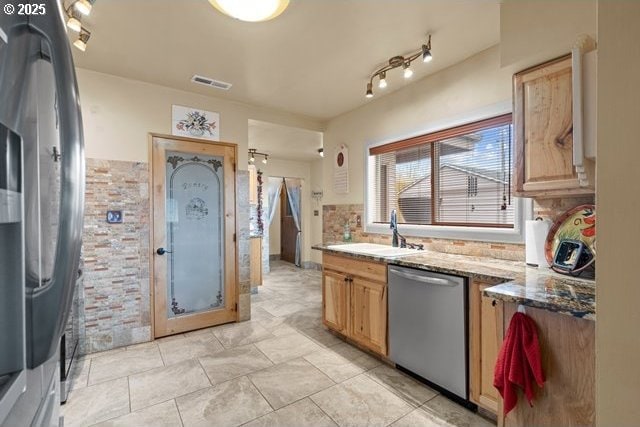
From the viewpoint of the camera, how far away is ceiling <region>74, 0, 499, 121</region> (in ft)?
6.38

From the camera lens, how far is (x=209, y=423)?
1.83m

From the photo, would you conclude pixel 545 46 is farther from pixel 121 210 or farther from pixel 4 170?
pixel 121 210

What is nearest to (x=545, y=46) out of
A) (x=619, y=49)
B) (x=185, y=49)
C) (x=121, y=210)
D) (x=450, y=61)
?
(x=450, y=61)

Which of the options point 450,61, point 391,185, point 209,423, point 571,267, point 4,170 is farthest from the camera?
point 391,185

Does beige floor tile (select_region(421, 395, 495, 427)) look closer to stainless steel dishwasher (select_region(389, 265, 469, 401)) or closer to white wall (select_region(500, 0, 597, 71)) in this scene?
stainless steel dishwasher (select_region(389, 265, 469, 401))

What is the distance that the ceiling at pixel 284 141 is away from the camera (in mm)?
4236

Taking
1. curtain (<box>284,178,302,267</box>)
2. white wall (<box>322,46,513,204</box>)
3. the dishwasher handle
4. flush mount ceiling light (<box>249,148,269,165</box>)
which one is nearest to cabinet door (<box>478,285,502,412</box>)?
the dishwasher handle

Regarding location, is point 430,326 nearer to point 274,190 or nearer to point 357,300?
point 357,300

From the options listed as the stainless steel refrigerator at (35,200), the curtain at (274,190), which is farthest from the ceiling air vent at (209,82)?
the curtain at (274,190)

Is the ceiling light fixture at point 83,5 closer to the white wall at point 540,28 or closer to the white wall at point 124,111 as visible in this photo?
the white wall at point 124,111

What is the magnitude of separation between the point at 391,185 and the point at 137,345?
3.14 meters

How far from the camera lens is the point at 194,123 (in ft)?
10.7

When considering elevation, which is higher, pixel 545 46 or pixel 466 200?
pixel 545 46

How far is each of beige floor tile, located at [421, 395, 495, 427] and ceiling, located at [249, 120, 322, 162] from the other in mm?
3379
